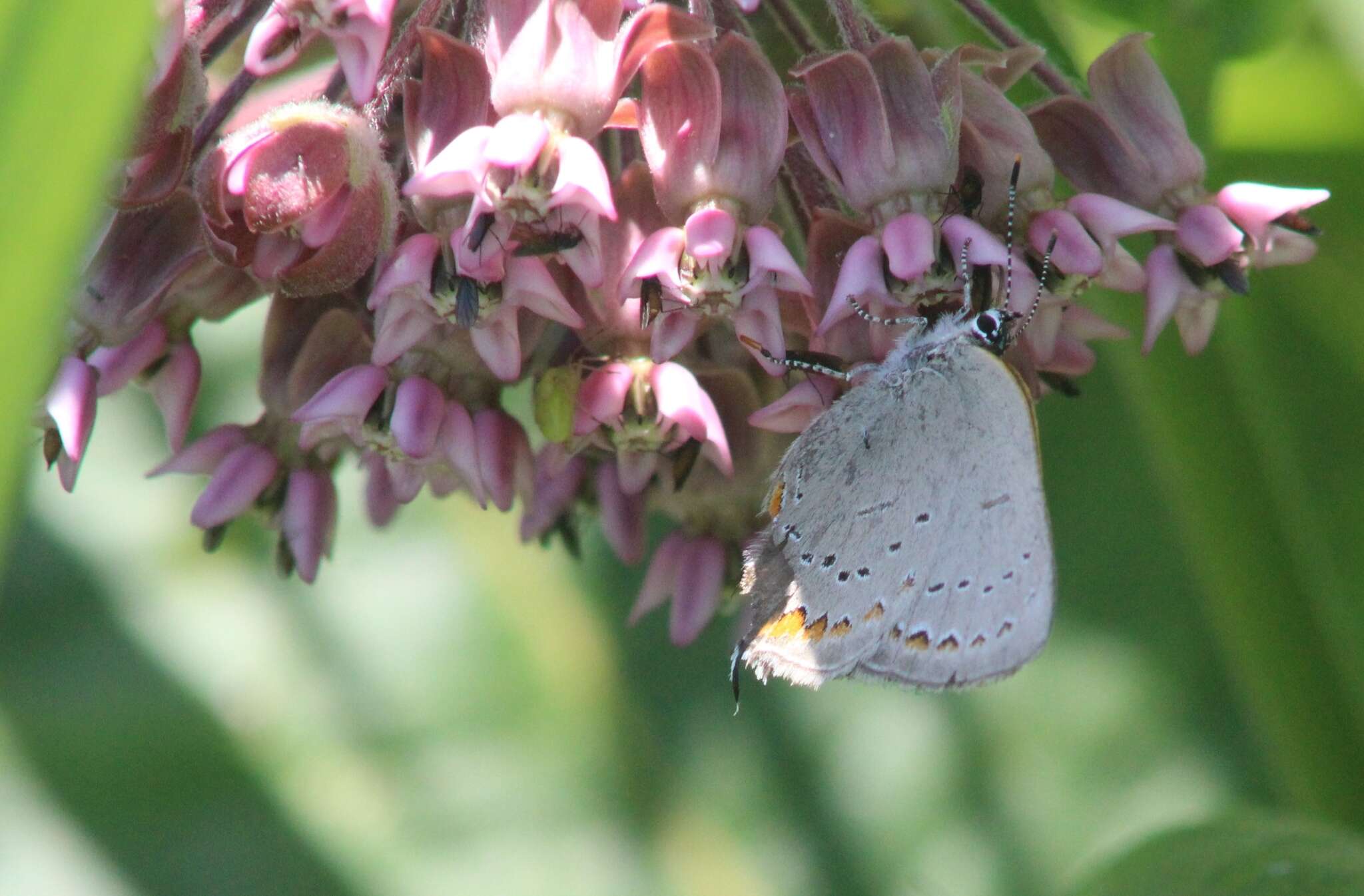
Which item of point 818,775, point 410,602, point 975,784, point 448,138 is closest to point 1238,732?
point 975,784

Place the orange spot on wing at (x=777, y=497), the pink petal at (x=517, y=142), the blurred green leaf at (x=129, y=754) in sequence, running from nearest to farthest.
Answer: the pink petal at (x=517, y=142) < the orange spot on wing at (x=777, y=497) < the blurred green leaf at (x=129, y=754)

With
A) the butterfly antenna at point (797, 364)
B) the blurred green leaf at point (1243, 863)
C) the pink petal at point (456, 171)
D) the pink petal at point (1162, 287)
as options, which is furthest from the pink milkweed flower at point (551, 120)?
the blurred green leaf at point (1243, 863)

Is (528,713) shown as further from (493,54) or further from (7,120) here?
(7,120)

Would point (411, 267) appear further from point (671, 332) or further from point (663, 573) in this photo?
point (663, 573)

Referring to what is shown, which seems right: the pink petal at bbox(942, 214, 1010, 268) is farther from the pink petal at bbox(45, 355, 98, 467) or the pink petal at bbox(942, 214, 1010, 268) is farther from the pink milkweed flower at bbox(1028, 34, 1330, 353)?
the pink petal at bbox(45, 355, 98, 467)

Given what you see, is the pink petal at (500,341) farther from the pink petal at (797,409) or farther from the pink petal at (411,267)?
the pink petal at (797,409)

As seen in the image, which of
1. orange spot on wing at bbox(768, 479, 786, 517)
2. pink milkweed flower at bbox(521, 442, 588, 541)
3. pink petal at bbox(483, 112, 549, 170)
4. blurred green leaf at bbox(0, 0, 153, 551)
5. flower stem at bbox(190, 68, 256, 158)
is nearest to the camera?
blurred green leaf at bbox(0, 0, 153, 551)

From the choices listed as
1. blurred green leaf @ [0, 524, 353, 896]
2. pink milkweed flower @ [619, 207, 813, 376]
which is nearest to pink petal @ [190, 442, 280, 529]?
pink milkweed flower @ [619, 207, 813, 376]
